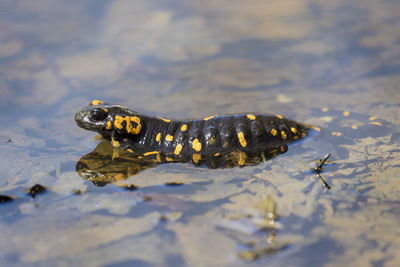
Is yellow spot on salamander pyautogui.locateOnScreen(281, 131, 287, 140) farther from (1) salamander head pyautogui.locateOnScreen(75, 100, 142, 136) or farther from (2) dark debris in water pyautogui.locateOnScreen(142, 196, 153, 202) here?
(2) dark debris in water pyautogui.locateOnScreen(142, 196, 153, 202)

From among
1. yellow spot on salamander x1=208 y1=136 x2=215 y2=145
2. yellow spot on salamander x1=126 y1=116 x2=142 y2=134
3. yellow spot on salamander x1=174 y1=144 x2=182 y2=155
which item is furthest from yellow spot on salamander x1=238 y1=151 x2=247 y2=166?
yellow spot on salamander x1=126 y1=116 x2=142 y2=134

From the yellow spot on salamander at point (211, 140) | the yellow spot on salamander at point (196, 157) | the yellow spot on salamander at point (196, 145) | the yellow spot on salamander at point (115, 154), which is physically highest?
the yellow spot on salamander at point (211, 140)

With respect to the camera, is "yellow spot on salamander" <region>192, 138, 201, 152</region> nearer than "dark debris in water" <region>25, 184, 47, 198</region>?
No

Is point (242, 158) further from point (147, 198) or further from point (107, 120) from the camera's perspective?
point (107, 120)

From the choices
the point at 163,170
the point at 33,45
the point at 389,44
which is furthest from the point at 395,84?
the point at 33,45

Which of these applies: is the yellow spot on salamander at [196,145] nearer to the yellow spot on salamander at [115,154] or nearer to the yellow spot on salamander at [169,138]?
the yellow spot on salamander at [169,138]

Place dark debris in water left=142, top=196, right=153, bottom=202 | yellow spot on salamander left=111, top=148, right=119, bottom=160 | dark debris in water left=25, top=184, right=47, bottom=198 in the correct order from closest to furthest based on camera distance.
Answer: dark debris in water left=142, top=196, right=153, bottom=202
dark debris in water left=25, top=184, right=47, bottom=198
yellow spot on salamander left=111, top=148, right=119, bottom=160

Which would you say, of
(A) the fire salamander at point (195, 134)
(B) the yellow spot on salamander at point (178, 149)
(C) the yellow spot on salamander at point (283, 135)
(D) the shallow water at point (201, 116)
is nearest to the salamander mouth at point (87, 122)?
(A) the fire salamander at point (195, 134)
